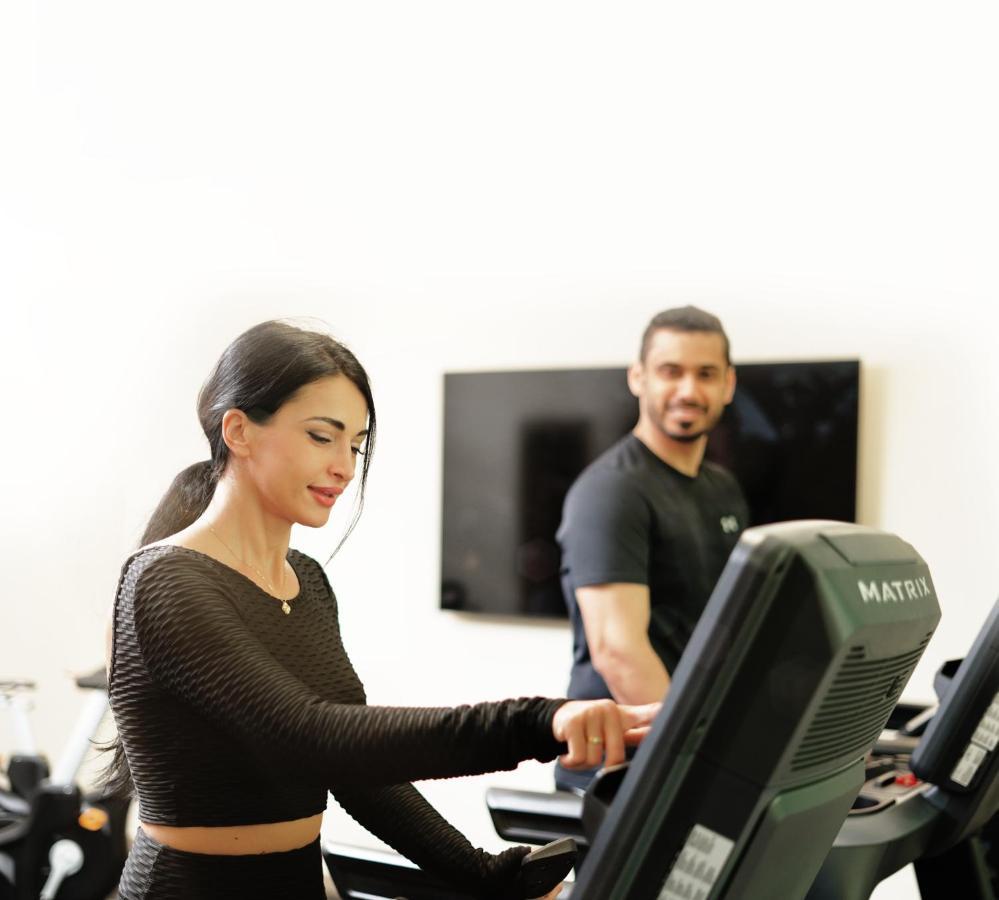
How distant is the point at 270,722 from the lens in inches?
42.8

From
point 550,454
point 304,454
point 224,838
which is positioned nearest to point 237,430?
point 304,454

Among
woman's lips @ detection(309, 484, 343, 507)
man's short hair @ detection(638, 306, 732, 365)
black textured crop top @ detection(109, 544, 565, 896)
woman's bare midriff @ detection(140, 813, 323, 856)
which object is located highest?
man's short hair @ detection(638, 306, 732, 365)

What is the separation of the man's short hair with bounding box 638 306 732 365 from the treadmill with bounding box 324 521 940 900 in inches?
82.7

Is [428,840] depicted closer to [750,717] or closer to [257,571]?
[257,571]

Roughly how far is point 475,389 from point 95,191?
1.76 metres

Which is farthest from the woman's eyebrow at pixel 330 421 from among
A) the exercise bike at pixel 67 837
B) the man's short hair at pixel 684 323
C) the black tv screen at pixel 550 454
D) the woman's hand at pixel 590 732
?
the exercise bike at pixel 67 837

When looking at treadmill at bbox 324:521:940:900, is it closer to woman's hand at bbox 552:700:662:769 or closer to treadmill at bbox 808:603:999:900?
woman's hand at bbox 552:700:662:769

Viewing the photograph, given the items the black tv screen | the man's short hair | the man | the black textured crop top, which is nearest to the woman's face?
the black textured crop top

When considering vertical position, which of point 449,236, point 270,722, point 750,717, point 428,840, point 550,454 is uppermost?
point 449,236

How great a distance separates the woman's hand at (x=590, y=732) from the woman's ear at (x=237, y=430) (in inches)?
25.2

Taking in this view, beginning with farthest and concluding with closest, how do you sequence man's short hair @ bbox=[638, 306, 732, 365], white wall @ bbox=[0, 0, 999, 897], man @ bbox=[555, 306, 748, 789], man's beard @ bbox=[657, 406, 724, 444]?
white wall @ bbox=[0, 0, 999, 897], man's short hair @ bbox=[638, 306, 732, 365], man's beard @ bbox=[657, 406, 724, 444], man @ bbox=[555, 306, 748, 789]

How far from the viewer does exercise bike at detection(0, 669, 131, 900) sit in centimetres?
363

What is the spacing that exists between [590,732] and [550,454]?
2.92 m

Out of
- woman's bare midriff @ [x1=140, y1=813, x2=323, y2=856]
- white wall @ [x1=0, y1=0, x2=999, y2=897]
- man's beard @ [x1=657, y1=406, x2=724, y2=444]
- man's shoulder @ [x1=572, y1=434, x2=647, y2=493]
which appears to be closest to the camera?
woman's bare midriff @ [x1=140, y1=813, x2=323, y2=856]
